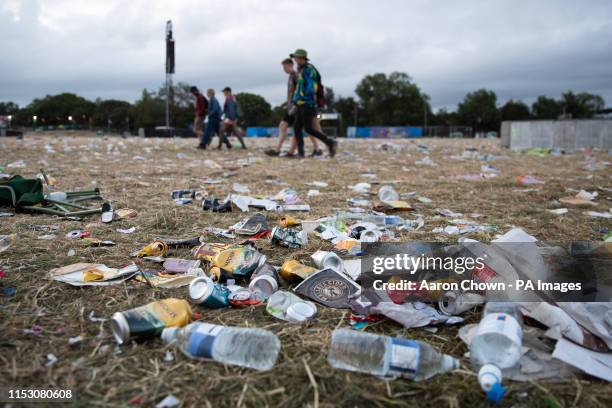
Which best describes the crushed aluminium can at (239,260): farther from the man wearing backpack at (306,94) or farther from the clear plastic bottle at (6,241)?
the man wearing backpack at (306,94)

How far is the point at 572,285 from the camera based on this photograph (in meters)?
1.80

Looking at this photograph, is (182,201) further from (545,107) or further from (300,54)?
(545,107)

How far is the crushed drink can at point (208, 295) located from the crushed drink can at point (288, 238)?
787 millimetres

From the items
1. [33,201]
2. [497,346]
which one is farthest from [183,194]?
[497,346]

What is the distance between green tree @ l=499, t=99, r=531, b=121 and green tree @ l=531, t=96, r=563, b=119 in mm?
2232

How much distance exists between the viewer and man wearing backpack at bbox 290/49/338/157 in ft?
24.4

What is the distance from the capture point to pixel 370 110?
3332 inches

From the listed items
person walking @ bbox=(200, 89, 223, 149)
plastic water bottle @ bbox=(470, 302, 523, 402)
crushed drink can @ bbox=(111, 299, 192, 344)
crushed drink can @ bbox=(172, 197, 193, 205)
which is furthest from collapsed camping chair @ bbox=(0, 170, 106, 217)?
person walking @ bbox=(200, 89, 223, 149)

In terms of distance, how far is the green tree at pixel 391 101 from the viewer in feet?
269

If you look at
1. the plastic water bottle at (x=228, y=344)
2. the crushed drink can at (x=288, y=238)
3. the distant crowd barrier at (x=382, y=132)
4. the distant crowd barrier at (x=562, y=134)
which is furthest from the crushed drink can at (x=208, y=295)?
the distant crowd barrier at (x=382, y=132)

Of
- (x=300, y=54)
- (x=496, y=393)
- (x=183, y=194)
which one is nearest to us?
(x=496, y=393)

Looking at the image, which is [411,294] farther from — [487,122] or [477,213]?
[487,122]

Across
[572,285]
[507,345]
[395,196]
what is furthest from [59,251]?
[395,196]

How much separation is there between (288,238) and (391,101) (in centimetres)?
8669
